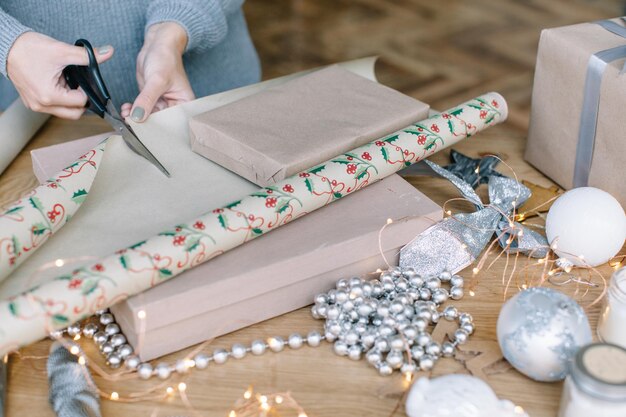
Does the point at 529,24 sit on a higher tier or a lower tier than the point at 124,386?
lower

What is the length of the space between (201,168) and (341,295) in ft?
0.70

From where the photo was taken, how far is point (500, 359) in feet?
1.95

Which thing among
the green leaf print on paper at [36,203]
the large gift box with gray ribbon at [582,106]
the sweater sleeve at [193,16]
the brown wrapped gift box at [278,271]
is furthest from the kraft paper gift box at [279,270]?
the sweater sleeve at [193,16]

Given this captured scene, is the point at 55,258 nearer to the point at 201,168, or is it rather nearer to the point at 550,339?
the point at 201,168

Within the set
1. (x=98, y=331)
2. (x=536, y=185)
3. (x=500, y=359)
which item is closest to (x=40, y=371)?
(x=98, y=331)

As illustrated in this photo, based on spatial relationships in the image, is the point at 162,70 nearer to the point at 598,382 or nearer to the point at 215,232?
the point at 215,232

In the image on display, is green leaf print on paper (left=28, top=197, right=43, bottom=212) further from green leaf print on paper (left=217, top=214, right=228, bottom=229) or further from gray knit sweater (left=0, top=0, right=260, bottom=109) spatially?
gray knit sweater (left=0, top=0, right=260, bottom=109)

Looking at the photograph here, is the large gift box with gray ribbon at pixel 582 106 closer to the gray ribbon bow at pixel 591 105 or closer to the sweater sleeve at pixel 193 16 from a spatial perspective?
the gray ribbon bow at pixel 591 105

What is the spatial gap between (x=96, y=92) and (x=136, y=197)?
0.57ft

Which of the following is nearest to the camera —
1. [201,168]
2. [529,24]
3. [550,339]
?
[550,339]

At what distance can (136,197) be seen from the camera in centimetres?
68

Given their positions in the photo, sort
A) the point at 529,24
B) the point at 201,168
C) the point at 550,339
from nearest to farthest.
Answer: the point at 550,339, the point at 201,168, the point at 529,24

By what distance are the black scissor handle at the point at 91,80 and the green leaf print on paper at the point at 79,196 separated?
147 millimetres

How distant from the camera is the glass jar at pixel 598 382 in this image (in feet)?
1.53
